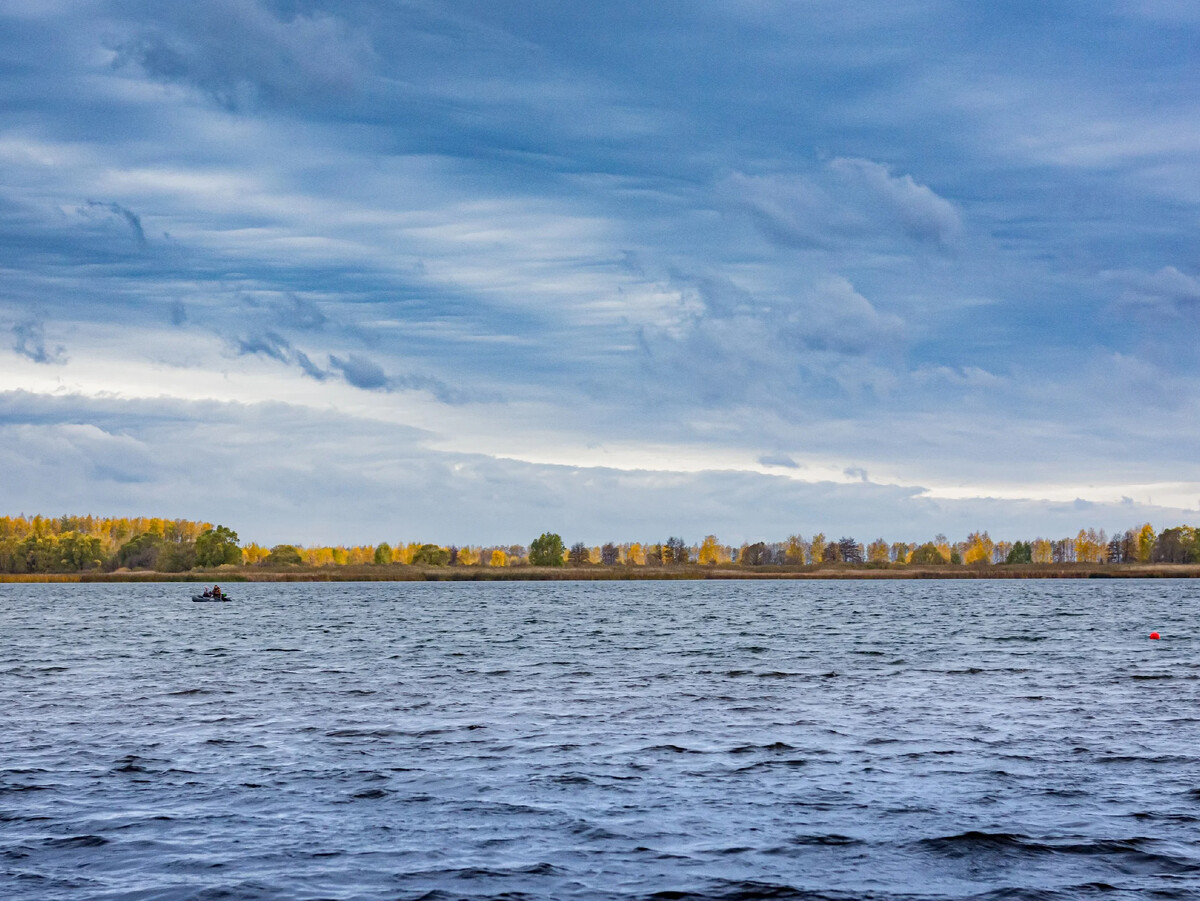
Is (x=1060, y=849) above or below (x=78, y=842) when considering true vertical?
above

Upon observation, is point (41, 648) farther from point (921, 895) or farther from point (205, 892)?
point (921, 895)

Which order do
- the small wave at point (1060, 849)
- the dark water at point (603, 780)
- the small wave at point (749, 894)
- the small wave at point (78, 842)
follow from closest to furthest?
the small wave at point (749, 894) → the dark water at point (603, 780) → the small wave at point (1060, 849) → the small wave at point (78, 842)

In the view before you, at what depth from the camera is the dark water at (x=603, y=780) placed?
20.1m

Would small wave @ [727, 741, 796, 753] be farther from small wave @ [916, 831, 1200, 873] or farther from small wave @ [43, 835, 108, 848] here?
small wave @ [43, 835, 108, 848]

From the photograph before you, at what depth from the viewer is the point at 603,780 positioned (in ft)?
92.7

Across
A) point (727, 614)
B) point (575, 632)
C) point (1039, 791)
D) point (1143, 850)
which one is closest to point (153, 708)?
point (1039, 791)

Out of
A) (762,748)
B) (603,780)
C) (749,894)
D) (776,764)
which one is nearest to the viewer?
(749,894)

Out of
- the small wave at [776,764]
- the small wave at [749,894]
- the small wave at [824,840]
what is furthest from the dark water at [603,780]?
the small wave at [776,764]

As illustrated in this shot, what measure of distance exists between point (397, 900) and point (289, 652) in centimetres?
5752

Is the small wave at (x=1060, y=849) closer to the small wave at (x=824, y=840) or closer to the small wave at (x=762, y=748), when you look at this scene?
the small wave at (x=824, y=840)

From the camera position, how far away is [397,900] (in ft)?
60.9

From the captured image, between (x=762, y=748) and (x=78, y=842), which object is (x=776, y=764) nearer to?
(x=762, y=748)

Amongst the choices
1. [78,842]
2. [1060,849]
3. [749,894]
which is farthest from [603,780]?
[78,842]

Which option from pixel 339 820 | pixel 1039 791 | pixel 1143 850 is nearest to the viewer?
pixel 1143 850
